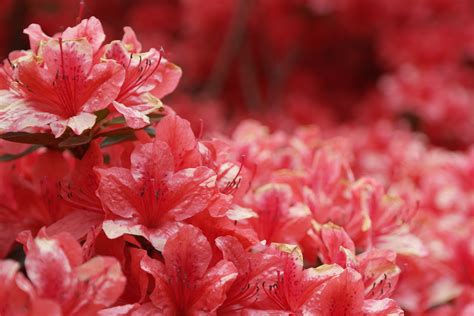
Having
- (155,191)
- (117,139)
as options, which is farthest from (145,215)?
(117,139)

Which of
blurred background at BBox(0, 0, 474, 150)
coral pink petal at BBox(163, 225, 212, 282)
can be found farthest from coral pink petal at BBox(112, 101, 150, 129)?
blurred background at BBox(0, 0, 474, 150)

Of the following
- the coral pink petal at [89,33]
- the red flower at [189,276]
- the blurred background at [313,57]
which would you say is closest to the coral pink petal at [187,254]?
the red flower at [189,276]

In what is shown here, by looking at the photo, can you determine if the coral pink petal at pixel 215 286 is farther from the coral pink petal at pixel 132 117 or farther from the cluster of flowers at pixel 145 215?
the coral pink petal at pixel 132 117

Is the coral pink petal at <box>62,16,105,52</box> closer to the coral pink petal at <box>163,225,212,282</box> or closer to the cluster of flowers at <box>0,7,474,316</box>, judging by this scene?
the cluster of flowers at <box>0,7,474,316</box>

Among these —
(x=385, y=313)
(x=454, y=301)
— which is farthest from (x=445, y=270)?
(x=385, y=313)

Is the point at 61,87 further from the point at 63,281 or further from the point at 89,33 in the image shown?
the point at 63,281

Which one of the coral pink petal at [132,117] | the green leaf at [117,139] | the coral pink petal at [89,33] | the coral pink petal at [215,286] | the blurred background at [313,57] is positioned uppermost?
the coral pink petal at [89,33]

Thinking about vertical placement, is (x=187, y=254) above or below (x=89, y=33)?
below
